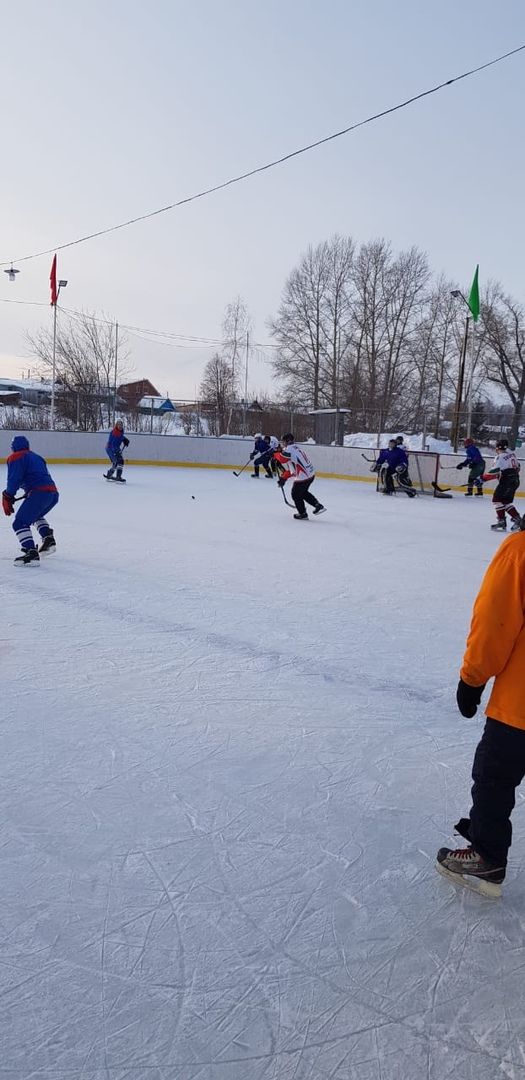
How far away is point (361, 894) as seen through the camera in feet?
6.58

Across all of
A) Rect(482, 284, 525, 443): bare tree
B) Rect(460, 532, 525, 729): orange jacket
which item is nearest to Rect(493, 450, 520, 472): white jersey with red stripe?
Rect(460, 532, 525, 729): orange jacket

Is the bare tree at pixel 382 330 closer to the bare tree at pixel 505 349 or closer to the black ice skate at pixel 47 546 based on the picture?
the bare tree at pixel 505 349

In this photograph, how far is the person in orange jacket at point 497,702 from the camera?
6.10 ft

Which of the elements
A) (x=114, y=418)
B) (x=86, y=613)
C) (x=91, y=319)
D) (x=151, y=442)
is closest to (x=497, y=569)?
(x=86, y=613)

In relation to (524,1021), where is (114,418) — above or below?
above

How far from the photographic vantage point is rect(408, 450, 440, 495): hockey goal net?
16.6m

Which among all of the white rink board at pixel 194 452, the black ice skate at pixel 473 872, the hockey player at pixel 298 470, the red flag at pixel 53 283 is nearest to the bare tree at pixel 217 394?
the white rink board at pixel 194 452

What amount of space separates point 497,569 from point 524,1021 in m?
1.07

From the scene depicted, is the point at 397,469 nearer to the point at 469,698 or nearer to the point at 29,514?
the point at 29,514

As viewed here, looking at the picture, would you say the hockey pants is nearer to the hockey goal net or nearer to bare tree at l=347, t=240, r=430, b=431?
the hockey goal net

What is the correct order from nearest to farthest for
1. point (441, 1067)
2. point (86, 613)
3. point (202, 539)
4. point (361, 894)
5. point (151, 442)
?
point (441, 1067)
point (361, 894)
point (86, 613)
point (202, 539)
point (151, 442)

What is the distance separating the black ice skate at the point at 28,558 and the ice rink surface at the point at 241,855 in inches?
51.6

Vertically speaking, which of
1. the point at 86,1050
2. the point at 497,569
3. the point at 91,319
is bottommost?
the point at 86,1050

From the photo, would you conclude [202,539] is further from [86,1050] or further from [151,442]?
Answer: [151,442]
